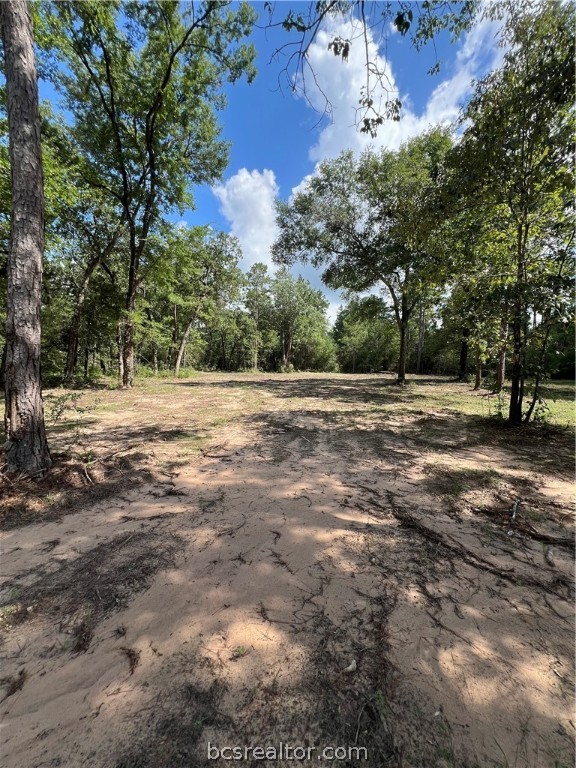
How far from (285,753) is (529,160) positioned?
7.78 meters

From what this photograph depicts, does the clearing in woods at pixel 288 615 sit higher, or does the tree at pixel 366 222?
the tree at pixel 366 222

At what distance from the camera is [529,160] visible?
5281 mm

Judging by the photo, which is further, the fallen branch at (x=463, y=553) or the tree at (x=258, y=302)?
the tree at (x=258, y=302)

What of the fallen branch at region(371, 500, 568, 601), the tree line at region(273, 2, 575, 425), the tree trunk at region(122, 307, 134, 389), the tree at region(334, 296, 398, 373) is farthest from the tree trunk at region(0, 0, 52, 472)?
the tree at region(334, 296, 398, 373)

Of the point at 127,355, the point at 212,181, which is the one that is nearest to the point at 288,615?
the point at 127,355

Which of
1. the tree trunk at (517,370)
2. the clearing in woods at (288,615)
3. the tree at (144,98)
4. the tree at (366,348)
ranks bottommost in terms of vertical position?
the clearing in woods at (288,615)

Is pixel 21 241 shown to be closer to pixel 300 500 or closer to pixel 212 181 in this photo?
pixel 300 500

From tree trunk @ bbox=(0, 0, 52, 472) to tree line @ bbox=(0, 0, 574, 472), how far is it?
0.02 metres

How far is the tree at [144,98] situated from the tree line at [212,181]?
1.7 inches

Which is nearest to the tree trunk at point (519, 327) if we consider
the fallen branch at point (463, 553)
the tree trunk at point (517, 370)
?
the tree trunk at point (517, 370)

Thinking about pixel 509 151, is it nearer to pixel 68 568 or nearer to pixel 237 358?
pixel 68 568

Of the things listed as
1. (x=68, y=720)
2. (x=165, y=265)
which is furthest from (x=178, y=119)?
(x=68, y=720)

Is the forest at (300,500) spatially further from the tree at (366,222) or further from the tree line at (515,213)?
the tree at (366,222)

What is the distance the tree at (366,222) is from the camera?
1227 cm
